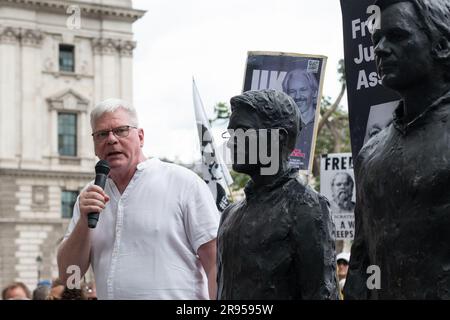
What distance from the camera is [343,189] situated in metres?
11.3

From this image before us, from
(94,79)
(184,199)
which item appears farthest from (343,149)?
(184,199)

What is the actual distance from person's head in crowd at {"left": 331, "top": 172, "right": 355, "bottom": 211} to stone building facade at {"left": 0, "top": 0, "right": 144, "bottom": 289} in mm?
36294

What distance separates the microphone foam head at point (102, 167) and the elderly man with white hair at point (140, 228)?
65 mm

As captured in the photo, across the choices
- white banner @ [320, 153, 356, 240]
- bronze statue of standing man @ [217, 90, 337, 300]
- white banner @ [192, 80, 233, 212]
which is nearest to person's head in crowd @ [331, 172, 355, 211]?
white banner @ [320, 153, 356, 240]

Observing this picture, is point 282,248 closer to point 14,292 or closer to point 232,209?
point 232,209

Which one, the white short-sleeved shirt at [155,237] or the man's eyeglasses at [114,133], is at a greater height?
the man's eyeglasses at [114,133]

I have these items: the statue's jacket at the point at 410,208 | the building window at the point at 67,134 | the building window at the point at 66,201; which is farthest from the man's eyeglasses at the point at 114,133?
the building window at the point at 66,201

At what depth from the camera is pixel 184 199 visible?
468 centimetres

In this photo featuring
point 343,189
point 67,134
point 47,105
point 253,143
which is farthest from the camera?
point 67,134

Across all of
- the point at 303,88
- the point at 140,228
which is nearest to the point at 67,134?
the point at 303,88

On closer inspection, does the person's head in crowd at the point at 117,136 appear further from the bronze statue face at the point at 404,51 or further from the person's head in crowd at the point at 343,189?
the person's head in crowd at the point at 343,189

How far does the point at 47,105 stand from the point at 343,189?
124 feet

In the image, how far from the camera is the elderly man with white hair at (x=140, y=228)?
4566mm

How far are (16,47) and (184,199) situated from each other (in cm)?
4350
